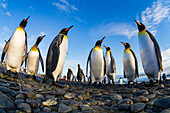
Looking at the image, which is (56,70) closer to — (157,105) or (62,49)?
(62,49)

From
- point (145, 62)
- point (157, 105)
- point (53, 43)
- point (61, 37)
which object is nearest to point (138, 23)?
point (145, 62)

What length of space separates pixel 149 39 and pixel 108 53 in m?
4.17

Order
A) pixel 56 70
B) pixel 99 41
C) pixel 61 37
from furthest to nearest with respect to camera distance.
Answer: pixel 99 41 < pixel 61 37 < pixel 56 70

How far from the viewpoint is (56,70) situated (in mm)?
5285

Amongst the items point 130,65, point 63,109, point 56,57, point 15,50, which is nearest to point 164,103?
point 63,109

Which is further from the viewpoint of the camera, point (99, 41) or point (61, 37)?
point (99, 41)

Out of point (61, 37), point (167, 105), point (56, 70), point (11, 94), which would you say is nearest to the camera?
point (167, 105)

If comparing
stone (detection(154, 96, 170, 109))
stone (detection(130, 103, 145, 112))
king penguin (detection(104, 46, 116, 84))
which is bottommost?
stone (detection(130, 103, 145, 112))

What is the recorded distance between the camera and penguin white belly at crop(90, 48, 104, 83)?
6.54 m

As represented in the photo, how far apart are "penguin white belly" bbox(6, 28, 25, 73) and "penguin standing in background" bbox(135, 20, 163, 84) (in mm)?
5410

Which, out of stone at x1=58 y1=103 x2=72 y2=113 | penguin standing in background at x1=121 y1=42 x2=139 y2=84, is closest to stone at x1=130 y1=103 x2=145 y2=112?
stone at x1=58 y1=103 x2=72 y2=113

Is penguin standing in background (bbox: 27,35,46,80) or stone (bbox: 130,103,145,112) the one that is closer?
stone (bbox: 130,103,145,112)

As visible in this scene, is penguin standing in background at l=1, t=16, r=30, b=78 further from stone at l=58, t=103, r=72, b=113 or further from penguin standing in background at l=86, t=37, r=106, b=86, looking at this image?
stone at l=58, t=103, r=72, b=113

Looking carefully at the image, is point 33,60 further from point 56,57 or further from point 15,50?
point 56,57
